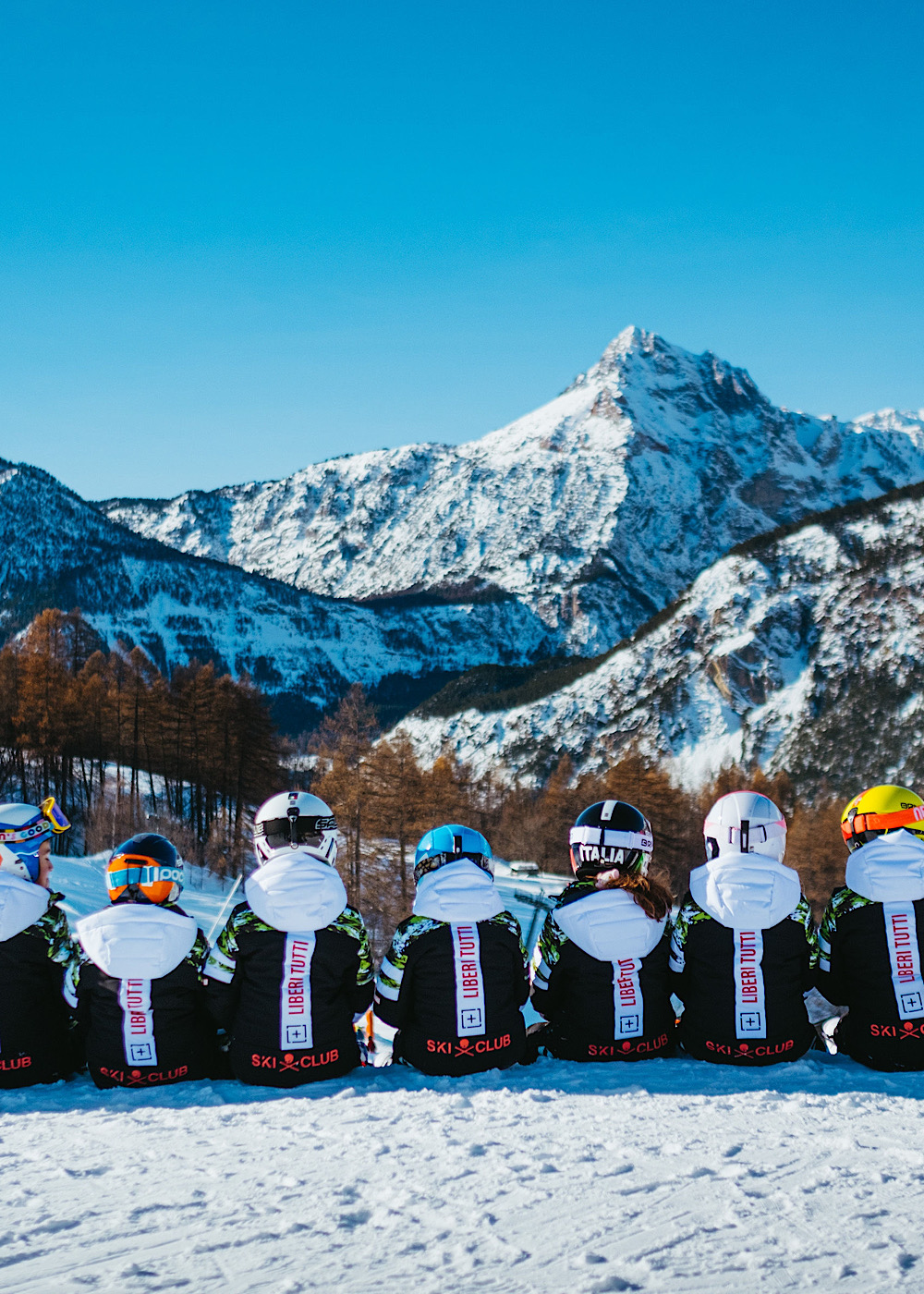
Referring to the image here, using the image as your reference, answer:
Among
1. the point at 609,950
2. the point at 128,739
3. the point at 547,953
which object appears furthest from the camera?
the point at 128,739

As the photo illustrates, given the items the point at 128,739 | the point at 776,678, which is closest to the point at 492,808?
the point at 776,678

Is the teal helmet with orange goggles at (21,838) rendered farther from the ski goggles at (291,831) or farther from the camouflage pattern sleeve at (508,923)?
the camouflage pattern sleeve at (508,923)

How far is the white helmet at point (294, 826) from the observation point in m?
5.76

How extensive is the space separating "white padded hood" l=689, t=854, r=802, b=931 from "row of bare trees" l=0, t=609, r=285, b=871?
39399 mm

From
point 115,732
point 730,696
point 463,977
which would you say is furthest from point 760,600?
point 463,977

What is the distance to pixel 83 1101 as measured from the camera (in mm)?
5520

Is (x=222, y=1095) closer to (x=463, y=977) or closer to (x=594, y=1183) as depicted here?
(x=463, y=977)

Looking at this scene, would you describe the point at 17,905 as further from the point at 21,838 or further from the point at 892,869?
the point at 892,869

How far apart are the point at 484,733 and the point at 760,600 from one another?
42.5 meters

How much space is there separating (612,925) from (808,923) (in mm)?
1230

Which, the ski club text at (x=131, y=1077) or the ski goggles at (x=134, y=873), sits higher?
the ski goggles at (x=134, y=873)

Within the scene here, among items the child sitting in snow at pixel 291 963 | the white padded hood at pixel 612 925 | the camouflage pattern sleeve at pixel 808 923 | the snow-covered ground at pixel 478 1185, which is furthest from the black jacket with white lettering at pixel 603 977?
the child sitting in snow at pixel 291 963

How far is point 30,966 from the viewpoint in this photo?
5984 millimetres

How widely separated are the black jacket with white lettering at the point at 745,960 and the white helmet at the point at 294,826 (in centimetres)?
232
